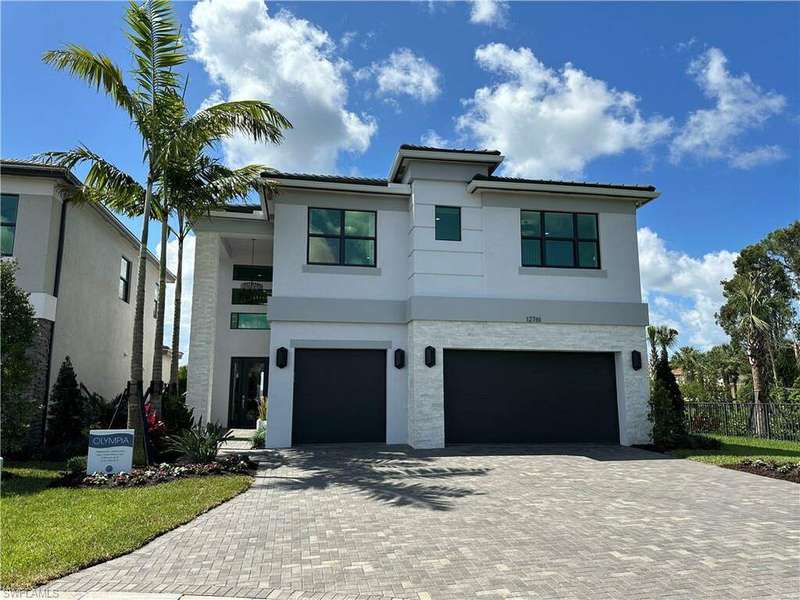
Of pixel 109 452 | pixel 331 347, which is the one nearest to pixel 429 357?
pixel 331 347

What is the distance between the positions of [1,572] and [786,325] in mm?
36985

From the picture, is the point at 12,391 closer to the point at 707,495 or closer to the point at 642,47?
the point at 707,495

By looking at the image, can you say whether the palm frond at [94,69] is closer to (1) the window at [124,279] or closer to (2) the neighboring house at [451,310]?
(2) the neighboring house at [451,310]

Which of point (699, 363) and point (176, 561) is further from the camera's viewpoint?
point (699, 363)

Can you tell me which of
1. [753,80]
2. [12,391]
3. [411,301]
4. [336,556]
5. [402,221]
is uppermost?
[753,80]

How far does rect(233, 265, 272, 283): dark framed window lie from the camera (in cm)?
1927

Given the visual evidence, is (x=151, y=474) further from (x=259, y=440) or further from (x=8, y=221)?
(x=8, y=221)

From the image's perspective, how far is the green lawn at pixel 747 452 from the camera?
1160cm

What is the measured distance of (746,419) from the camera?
54.8ft

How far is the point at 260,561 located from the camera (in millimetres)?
5219

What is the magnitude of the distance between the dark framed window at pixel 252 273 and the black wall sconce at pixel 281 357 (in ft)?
21.3

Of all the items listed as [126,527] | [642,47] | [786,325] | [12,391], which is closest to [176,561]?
[126,527]

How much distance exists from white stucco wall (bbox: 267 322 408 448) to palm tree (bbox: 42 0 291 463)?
3.60m

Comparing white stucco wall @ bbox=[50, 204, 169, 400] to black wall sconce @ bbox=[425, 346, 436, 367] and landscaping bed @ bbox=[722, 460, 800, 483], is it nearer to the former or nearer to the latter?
black wall sconce @ bbox=[425, 346, 436, 367]
